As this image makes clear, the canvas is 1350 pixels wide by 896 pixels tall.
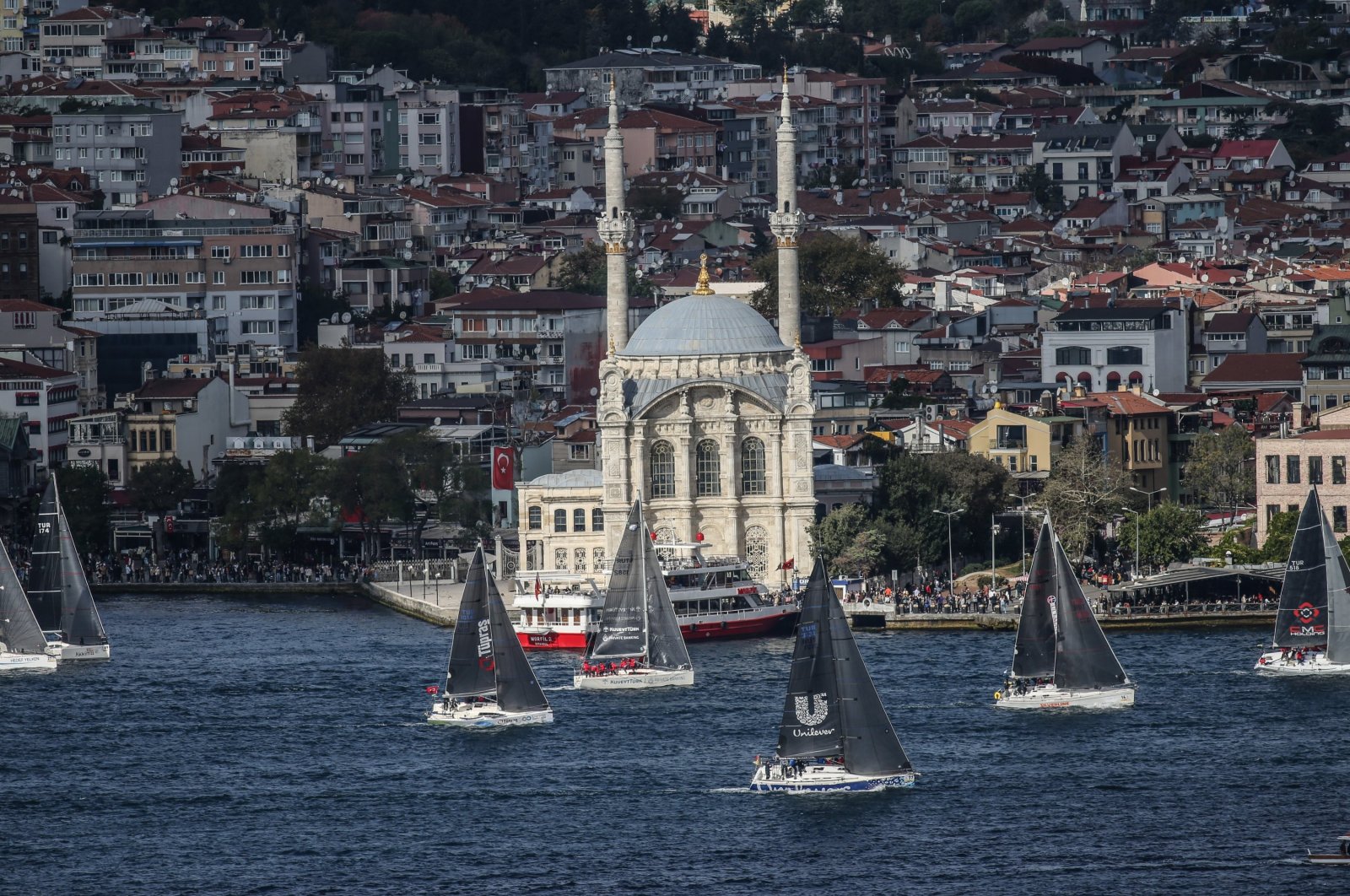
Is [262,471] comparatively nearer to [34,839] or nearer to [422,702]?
[422,702]

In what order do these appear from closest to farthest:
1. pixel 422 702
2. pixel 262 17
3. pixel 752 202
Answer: pixel 422 702, pixel 752 202, pixel 262 17

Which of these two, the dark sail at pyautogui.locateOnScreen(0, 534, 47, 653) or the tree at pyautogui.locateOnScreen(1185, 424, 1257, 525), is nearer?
the dark sail at pyautogui.locateOnScreen(0, 534, 47, 653)

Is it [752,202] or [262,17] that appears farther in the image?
[262,17]

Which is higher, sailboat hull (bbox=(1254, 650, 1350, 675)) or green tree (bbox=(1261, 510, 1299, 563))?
green tree (bbox=(1261, 510, 1299, 563))

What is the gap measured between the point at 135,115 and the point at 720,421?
65.1m

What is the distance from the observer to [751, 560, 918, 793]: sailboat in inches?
2709

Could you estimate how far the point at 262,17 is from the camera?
624 feet

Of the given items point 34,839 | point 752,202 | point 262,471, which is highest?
point 752,202

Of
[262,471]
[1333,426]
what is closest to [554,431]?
[262,471]

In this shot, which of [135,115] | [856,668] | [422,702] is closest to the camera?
[856,668]

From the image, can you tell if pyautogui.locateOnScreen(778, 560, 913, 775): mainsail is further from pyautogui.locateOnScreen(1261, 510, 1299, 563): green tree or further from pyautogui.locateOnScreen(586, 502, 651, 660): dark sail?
pyautogui.locateOnScreen(1261, 510, 1299, 563): green tree

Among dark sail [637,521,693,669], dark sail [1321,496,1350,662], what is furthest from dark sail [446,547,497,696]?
dark sail [1321,496,1350,662]

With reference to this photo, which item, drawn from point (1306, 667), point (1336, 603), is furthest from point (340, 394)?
point (1336, 603)

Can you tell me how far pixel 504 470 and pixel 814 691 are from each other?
3962 centimetres
